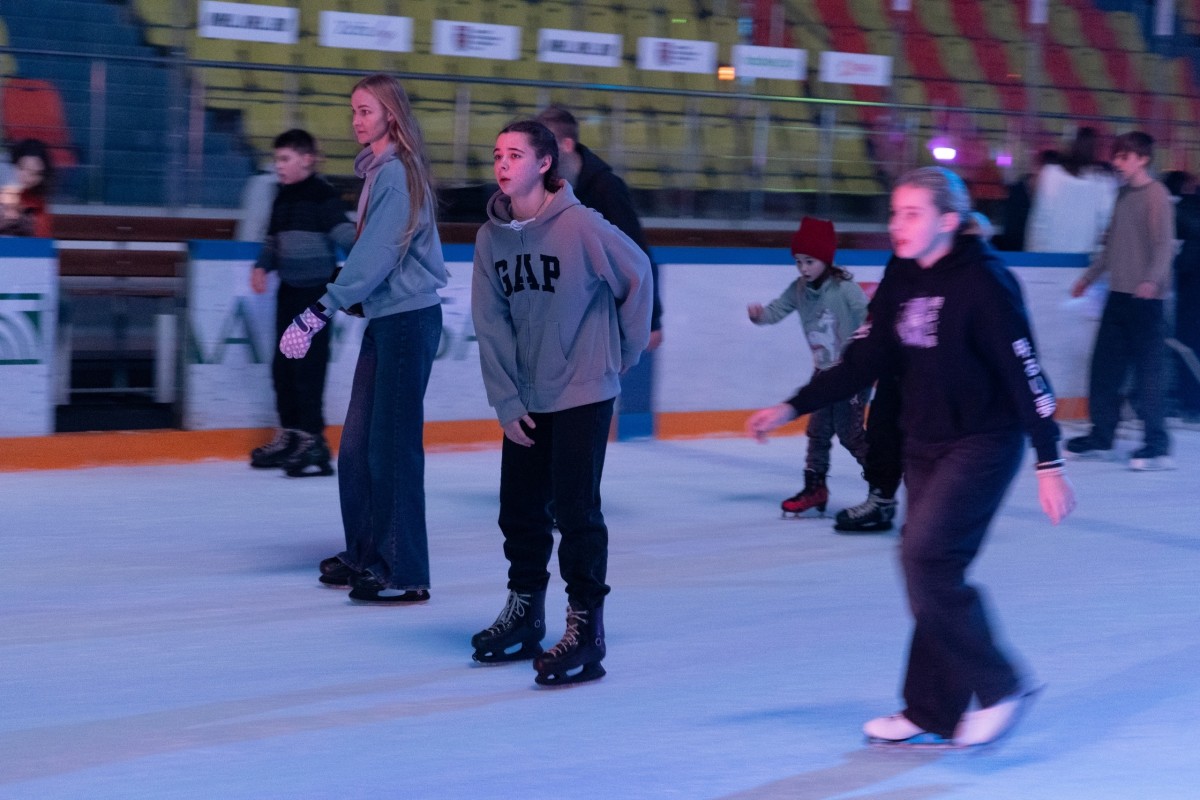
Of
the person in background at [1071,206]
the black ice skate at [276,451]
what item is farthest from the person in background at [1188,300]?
the black ice skate at [276,451]

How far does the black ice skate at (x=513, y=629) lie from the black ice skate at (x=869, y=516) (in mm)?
2486

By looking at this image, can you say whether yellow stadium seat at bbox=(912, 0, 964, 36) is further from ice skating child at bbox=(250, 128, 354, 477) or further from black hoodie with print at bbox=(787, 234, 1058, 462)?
black hoodie with print at bbox=(787, 234, 1058, 462)

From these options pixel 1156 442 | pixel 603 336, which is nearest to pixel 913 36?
pixel 1156 442

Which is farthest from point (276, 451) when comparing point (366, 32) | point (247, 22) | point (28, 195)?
point (366, 32)

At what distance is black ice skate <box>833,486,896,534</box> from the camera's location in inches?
250

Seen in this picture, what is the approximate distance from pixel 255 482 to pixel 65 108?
370cm

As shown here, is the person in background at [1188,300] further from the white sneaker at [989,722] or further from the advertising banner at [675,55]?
the white sneaker at [989,722]

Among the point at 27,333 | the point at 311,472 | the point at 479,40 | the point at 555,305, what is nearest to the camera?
the point at 555,305

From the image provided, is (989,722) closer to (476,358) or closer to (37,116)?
(476,358)

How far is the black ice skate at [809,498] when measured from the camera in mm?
6695

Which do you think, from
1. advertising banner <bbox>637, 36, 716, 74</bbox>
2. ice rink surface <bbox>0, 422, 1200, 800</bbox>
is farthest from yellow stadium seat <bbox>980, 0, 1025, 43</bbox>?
ice rink surface <bbox>0, 422, 1200, 800</bbox>

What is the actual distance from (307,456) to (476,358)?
148 centimetres

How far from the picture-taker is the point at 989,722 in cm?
349

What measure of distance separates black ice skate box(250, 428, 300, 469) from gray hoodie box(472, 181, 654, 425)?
3472 millimetres
